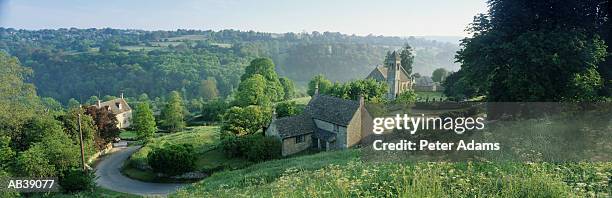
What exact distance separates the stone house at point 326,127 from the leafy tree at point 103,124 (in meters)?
16.0

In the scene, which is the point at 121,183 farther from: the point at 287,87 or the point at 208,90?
the point at 208,90

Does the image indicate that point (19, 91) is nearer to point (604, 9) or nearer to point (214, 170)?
point (214, 170)

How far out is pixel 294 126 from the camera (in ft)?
108

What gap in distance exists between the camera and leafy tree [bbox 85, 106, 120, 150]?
1510 inches

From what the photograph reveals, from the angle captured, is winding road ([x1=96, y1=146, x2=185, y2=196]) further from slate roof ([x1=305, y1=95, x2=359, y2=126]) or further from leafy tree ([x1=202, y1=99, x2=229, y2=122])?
leafy tree ([x1=202, y1=99, x2=229, y2=122])

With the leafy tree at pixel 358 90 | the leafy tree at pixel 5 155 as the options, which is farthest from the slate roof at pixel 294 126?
the leafy tree at pixel 5 155

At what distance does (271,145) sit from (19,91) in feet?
62.1

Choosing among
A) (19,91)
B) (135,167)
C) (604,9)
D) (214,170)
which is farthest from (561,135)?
(19,91)

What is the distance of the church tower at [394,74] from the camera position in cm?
5753

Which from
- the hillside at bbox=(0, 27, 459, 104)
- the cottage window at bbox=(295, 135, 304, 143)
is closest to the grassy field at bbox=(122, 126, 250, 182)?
the cottage window at bbox=(295, 135, 304, 143)

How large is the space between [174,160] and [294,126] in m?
9.24

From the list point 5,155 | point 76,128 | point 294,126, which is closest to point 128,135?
point 76,128

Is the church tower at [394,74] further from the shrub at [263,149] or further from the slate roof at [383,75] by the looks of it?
the shrub at [263,149]

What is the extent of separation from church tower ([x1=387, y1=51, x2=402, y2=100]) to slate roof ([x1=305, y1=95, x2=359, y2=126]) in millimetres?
23864
